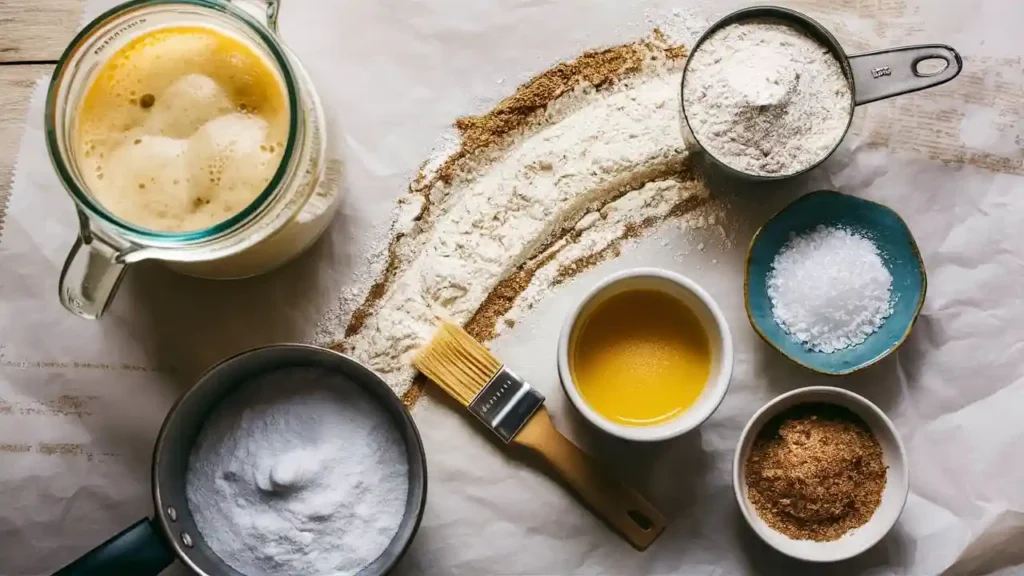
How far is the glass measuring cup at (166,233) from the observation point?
0.80 metres

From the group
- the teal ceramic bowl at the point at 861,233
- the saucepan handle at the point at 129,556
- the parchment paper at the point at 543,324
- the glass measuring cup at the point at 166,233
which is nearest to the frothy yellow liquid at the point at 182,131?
the glass measuring cup at the point at 166,233

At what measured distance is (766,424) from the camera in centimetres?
100

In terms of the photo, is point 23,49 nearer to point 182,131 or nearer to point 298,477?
point 182,131

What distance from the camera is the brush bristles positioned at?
1.01 meters

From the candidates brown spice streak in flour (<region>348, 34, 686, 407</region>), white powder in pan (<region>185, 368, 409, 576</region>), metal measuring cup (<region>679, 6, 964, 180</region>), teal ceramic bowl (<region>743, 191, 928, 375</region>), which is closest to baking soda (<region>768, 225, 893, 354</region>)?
teal ceramic bowl (<region>743, 191, 928, 375</region>)

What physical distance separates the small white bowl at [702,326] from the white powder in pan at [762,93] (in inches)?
5.8

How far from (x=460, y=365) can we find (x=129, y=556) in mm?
395

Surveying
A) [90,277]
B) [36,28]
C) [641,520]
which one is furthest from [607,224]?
[36,28]

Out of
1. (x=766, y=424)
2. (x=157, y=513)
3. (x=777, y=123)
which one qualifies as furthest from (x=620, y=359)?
(x=157, y=513)

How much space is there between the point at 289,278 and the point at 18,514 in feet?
1.36

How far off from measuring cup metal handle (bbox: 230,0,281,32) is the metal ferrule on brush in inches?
17.7

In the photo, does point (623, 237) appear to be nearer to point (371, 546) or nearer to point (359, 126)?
point (359, 126)

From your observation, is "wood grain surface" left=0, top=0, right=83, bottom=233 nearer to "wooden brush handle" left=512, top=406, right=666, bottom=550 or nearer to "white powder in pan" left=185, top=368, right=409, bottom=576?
"white powder in pan" left=185, top=368, right=409, bottom=576

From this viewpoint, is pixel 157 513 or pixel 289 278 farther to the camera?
pixel 289 278
